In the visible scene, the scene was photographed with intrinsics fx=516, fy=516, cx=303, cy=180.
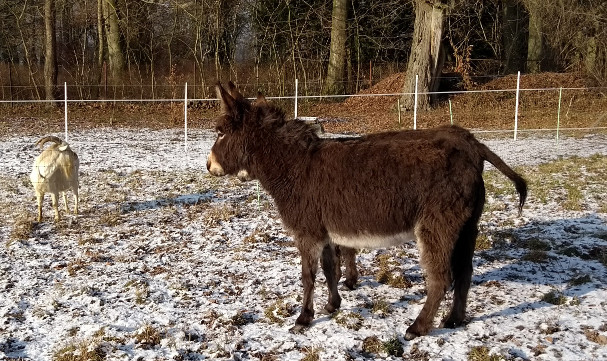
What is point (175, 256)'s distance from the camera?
20.1ft

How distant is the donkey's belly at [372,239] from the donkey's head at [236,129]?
1.04 m

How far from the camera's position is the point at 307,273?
4.43 m

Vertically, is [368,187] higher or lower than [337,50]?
lower

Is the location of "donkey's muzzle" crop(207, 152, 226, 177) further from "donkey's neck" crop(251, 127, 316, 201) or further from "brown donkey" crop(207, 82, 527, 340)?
"donkey's neck" crop(251, 127, 316, 201)

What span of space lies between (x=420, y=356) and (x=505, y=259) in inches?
95.7

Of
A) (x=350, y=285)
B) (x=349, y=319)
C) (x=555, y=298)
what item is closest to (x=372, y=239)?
(x=349, y=319)

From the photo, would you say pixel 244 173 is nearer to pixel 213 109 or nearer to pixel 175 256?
pixel 175 256

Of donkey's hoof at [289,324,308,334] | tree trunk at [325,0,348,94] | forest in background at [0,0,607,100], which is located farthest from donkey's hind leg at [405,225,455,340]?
tree trunk at [325,0,348,94]

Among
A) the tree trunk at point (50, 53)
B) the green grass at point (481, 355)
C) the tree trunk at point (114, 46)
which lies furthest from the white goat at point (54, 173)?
the tree trunk at point (114, 46)

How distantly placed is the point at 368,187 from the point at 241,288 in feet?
6.20

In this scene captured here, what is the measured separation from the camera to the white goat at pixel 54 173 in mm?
7293

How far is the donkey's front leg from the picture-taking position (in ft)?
14.2

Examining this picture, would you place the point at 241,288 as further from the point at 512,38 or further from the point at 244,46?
the point at 512,38

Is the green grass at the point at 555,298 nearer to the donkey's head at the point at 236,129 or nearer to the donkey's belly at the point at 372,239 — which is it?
the donkey's belly at the point at 372,239
